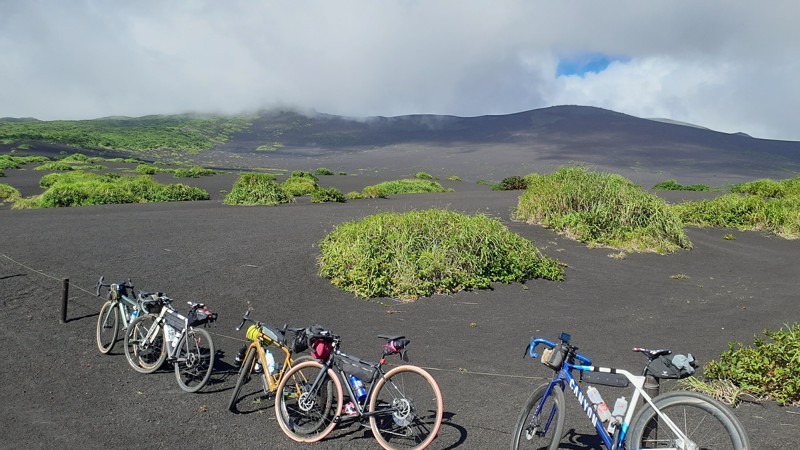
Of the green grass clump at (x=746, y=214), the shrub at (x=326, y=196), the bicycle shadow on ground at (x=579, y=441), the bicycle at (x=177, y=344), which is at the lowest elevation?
the bicycle shadow on ground at (x=579, y=441)

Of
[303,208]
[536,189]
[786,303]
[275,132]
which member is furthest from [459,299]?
[275,132]

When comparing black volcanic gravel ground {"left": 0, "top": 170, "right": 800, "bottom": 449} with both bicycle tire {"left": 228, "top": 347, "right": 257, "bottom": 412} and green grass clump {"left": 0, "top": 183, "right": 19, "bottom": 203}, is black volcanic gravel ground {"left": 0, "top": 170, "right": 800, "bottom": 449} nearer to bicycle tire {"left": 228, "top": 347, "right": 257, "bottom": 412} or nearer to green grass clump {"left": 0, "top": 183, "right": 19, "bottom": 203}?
bicycle tire {"left": 228, "top": 347, "right": 257, "bottom": 412}

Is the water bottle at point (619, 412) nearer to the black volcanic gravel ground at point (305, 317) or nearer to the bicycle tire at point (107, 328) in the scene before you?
the black volcanic gravel ground at point (305, 317)

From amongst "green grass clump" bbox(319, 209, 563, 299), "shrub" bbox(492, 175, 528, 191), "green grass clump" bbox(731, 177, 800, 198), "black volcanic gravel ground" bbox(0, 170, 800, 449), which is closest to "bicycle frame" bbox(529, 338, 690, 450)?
"black volcanic gravel ground" bbox(0, 170, 800, 449)

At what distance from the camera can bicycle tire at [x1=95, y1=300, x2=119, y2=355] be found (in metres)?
6.51

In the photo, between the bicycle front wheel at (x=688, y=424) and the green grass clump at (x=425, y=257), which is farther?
the green grass clump at (x=425, y=257)

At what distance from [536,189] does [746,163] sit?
6752 centimetres

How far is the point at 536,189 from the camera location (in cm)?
1595

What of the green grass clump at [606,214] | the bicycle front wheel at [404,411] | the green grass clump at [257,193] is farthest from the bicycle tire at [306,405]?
the green grass clump at [257,193]

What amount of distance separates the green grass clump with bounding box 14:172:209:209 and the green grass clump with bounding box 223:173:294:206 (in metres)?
3.65

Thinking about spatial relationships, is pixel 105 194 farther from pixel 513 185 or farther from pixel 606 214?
pixel 513 185

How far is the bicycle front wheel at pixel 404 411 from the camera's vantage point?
4293 mm

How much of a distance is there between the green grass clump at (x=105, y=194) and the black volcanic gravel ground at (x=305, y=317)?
4.80 metres

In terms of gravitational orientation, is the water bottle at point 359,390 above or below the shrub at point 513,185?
below
